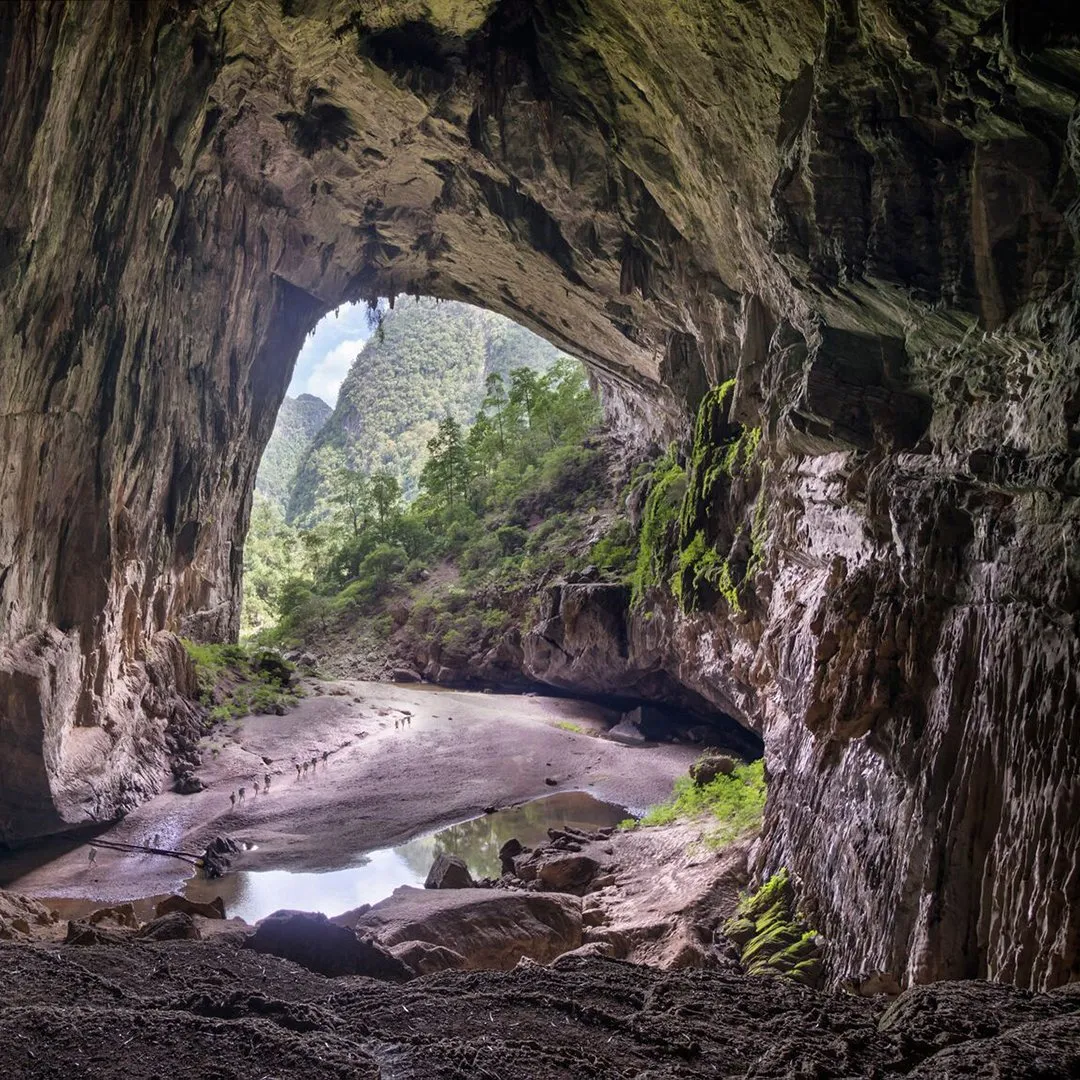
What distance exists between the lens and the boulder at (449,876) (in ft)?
43.3

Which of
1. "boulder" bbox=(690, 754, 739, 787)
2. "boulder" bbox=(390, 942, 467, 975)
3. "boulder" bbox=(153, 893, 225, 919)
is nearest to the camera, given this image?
"boulder" bbox=(390, 942, 467, 975)

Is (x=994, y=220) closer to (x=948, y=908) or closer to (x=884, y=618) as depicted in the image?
(x=884, y=618)

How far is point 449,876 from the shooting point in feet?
43.5

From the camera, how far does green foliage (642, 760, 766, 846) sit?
1372 cm

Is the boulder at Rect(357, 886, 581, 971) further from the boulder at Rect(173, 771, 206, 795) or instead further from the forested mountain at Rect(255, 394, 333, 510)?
the forested mountain at Rect(255, 394, 333, 510)

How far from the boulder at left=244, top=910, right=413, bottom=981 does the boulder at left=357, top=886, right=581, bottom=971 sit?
1711mm

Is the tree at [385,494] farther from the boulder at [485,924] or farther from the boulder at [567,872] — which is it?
the boulder at [485,924]

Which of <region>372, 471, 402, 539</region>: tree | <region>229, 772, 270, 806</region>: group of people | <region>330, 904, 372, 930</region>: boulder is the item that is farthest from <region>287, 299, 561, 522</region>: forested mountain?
<region>330, 904, 372, 930</region>: boulder

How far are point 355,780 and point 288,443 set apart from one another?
89.2 m

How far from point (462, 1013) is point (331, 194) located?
74.3 feet

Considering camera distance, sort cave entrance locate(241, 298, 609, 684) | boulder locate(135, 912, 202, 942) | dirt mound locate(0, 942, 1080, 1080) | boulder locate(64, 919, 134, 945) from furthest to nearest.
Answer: cave entrance locate(241, 298, 609, 684) → boulder locate(135, 912, 202, 942) → boulder locate(64, 919, 134, 945) → dirt mound locate(0, 942, 1080, 1080)

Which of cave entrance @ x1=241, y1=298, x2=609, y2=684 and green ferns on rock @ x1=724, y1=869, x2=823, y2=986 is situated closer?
green ferns on rock @ x1=724, y1=869, x2=823, y2=986

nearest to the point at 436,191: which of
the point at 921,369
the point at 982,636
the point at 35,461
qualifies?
the point at 35,461

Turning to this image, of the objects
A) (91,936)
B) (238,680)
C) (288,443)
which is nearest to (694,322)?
(91,936)
